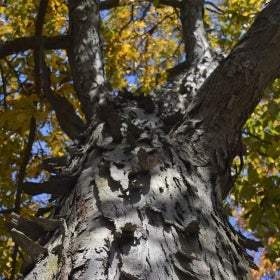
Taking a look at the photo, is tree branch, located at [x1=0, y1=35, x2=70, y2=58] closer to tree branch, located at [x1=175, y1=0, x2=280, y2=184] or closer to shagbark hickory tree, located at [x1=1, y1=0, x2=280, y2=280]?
shagbark hickory tree, located at [x1=1, y1=0, x2=280, y2=280]

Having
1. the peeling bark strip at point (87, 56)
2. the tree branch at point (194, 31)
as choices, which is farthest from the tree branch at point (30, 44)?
the tree branch at point (194, 31)

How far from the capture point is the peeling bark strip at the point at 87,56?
2850mm

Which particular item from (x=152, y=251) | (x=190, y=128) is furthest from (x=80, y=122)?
(x=152, y=251)

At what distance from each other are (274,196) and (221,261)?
6.73 feet

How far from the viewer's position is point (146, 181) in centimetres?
177

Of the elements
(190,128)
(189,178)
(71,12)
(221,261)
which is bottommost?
(221,261)

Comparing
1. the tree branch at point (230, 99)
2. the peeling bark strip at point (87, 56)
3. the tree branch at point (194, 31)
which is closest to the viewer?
the tree branch at point (230, 99)

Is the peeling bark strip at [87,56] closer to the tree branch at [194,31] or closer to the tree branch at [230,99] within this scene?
the tree branch at [230,99]

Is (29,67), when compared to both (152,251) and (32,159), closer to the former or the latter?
(32,159)

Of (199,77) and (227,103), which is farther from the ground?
(199,77)

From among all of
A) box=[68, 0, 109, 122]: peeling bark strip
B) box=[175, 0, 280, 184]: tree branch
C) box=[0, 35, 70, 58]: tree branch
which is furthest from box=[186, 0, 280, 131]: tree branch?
box=[0, 35, 70, 58]: tree branch

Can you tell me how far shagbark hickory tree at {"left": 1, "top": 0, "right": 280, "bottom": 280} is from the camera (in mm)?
1363

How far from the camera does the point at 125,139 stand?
7.23 feet

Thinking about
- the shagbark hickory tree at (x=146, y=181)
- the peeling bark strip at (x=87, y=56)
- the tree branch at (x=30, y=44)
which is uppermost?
the tree branch at (x=30, y=44)
